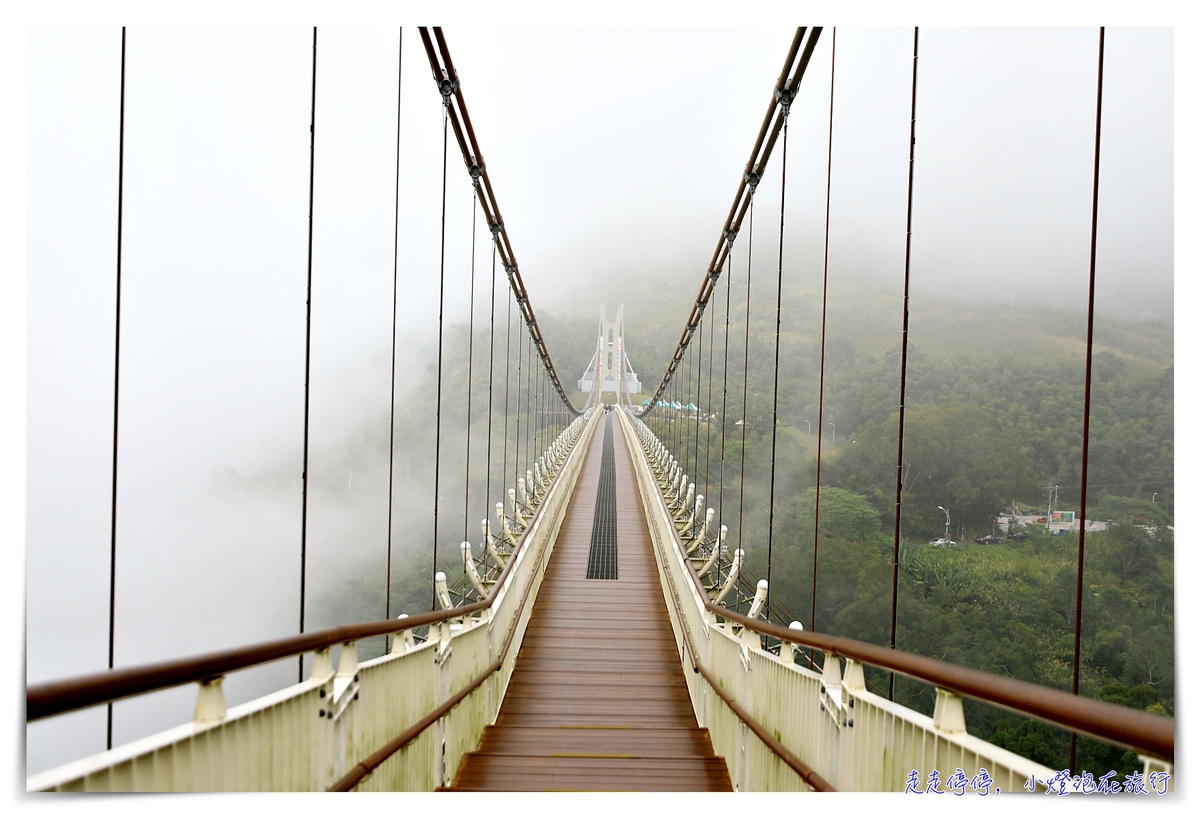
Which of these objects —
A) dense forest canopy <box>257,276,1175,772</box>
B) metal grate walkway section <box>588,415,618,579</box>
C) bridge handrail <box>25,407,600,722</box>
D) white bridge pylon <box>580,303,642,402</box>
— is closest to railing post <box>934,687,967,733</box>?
bridge handrail <box>25,407,600,722</box>

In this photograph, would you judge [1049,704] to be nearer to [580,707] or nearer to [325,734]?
[325,734]

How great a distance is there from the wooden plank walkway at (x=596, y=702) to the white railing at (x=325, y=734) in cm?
37

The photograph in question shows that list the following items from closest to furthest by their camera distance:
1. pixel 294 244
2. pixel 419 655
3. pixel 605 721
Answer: pixel 419 655 < pixel 605 721 < pixel 294 244

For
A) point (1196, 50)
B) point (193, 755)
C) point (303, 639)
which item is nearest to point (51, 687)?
point (193, 755)

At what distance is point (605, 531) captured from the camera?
1234 centimetres

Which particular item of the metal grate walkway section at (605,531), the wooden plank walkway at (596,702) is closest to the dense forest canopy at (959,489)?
the metal grate walkway section at (605,531)

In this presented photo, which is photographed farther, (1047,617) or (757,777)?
(1047,617)

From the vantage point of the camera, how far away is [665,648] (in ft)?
22.0

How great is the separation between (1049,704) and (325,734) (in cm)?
197

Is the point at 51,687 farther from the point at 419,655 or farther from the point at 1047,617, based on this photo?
the point at 1047,617

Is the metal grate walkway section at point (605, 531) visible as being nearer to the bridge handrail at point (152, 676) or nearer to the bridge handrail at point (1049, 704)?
the bridge handrail at point (152, 676)

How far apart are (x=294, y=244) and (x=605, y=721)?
2565 inches

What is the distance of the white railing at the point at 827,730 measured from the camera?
5.64 feet

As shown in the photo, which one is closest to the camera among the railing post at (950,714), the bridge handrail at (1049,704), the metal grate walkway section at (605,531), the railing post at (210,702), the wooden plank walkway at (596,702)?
the bridge handrail at (1049,704)
